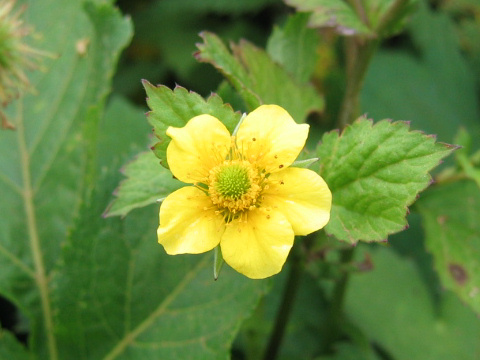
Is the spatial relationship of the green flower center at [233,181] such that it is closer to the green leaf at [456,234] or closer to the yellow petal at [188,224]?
the yellow petal at [188,224]

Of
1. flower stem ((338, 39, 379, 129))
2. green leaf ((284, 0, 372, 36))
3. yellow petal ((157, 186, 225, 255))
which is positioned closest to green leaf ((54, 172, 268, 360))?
yellow petal ((157, 186, 225, 255))

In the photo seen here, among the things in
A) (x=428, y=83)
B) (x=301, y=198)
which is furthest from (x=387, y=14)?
(x=428, y=83)

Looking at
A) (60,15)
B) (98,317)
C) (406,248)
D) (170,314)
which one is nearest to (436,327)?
(406,248)

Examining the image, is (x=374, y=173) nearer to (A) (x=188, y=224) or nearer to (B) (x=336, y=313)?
(A) (x=188, y=224)

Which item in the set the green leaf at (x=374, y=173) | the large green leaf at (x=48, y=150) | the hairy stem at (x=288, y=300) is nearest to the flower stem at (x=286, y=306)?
the hairy stem at (x=288, y=300)

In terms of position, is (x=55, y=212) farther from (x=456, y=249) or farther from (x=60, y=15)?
(x=456, y=249)

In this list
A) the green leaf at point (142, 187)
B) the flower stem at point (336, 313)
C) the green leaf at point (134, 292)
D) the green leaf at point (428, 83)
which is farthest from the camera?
the green leaf at point (428, 83)

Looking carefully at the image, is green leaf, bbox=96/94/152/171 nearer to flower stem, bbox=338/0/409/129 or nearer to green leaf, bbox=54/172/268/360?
green leaf, bbox=54/172/268/360
